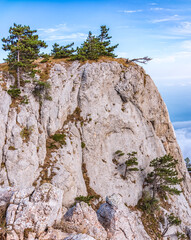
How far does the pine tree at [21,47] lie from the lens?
32.4m

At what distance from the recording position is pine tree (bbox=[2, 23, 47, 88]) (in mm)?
32375

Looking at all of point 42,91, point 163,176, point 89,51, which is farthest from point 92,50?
point 163,176

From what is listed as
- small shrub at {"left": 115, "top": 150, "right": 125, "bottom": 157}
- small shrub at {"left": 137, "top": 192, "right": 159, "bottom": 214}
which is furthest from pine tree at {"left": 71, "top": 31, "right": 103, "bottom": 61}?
small shrub at {"left": 137, "top": 192, "right": 159, "bottom": 214}

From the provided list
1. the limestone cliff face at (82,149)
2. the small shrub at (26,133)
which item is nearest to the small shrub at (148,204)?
the limestone cliff face at (82,149)

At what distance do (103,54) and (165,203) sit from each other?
126 ft

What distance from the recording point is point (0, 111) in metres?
28.7

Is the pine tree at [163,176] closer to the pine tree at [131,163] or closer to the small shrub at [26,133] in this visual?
the pine tree at [131,163]

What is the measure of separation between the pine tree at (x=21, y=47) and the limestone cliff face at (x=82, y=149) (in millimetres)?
3313

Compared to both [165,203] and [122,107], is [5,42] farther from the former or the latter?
[165,203]

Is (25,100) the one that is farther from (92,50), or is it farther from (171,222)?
(171,222)

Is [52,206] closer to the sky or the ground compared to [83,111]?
closer to the ground

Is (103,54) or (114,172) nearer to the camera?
(114,172)

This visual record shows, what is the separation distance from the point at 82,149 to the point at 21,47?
70.0 ft

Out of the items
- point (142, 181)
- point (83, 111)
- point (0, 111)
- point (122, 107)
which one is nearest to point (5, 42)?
point (0, 111)
